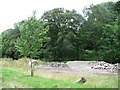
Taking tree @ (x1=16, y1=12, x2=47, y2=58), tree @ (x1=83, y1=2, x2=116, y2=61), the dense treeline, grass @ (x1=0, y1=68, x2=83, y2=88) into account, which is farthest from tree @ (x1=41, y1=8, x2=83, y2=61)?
grass @ (x1=0, y1=68, x2=83, y2=88)

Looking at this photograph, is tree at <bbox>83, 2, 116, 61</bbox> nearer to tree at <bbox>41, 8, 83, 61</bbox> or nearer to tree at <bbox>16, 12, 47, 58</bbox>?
tree at <bbox>41, 8, 83, 61</bbox>

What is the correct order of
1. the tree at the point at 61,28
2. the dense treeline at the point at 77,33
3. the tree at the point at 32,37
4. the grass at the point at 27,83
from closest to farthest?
the grass at the point at 27,83, the tree at the point at 32,37, the dense treeline at the point at 77,33, the tree at the point at 61,28

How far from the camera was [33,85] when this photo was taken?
11.6 ft

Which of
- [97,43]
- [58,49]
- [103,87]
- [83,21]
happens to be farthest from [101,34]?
[103,87]

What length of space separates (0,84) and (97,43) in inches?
420

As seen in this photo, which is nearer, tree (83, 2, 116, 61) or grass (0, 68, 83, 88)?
grass (0, 68, 83, 88)

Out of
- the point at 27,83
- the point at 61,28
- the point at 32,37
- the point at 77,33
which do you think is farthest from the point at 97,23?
the point at 27,83

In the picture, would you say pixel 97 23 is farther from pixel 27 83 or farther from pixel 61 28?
pixel 27 83

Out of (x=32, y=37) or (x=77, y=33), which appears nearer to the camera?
(x=32, y=37)

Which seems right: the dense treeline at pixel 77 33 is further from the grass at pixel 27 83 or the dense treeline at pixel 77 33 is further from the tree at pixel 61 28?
the grass at pixel 27 83

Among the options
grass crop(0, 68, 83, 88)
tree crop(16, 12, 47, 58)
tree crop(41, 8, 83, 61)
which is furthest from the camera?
tree crop(41, 8, 83, 61)

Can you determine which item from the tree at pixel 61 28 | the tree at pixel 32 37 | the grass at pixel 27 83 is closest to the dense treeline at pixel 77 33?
the tree at pixel 61 28

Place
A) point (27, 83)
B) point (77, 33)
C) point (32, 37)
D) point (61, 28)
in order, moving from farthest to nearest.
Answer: point (77, 33) → point (61, 28) → point (32, 37) → point (27, 83)

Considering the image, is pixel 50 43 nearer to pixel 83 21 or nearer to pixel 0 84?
pixel 83 21
